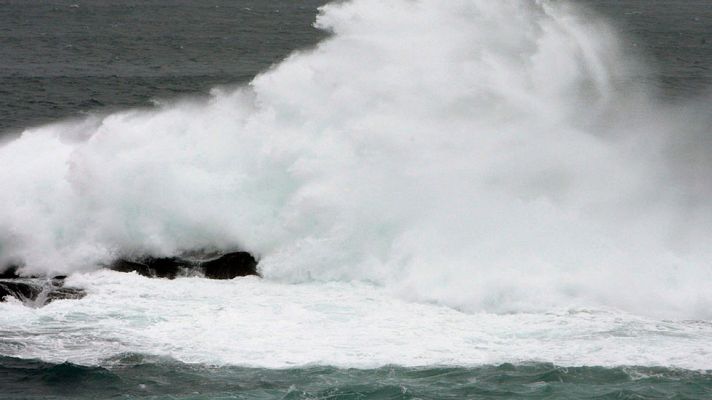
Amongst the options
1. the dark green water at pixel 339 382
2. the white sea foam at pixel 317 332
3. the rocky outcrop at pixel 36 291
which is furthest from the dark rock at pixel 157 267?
the dark green water at pixel 339 382

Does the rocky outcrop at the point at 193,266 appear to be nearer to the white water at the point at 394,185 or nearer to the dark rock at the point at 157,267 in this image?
the dark rock at the point at 157,267

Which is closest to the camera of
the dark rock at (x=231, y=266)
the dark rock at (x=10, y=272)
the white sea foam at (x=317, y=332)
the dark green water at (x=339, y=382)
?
the dark green water at (x=339, y=382)

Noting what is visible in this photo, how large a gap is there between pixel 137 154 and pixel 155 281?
474 cm

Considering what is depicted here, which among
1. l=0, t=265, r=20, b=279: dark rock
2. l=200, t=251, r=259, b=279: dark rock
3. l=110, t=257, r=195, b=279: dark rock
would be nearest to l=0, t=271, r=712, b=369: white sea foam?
l=110, t=257, r=195, b=279: dark rock

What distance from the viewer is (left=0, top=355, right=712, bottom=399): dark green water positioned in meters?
18.8

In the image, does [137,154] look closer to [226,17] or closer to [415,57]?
[415,57]

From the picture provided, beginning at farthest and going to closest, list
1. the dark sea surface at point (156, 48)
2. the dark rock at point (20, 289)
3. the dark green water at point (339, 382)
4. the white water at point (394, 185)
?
the dark sea surface at point (156, 48), the white water at point (394, 185), the dark rock at point (20, 289), the dark green water at point (339, 382)

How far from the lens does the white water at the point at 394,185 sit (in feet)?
83.0

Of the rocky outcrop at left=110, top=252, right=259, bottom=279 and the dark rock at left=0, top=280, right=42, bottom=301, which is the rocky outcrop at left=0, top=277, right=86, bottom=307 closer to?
the dark rock at left=0, top=280, right=42, bottom=301

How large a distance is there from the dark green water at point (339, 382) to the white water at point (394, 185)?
131 inches

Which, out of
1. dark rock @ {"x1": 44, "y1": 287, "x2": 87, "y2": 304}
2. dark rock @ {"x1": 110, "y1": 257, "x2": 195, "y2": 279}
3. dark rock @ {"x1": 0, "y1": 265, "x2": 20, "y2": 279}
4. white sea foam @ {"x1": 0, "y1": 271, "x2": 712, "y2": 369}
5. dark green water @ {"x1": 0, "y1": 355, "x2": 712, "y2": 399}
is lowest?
dark green water @ {"x1": 0, "y1": 355, "x2": 712, "y2": 399}

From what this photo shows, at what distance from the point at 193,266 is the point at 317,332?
534 centimetres

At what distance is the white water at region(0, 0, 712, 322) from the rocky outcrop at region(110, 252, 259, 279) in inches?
18.8

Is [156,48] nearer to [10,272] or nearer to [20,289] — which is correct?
[10,272]
